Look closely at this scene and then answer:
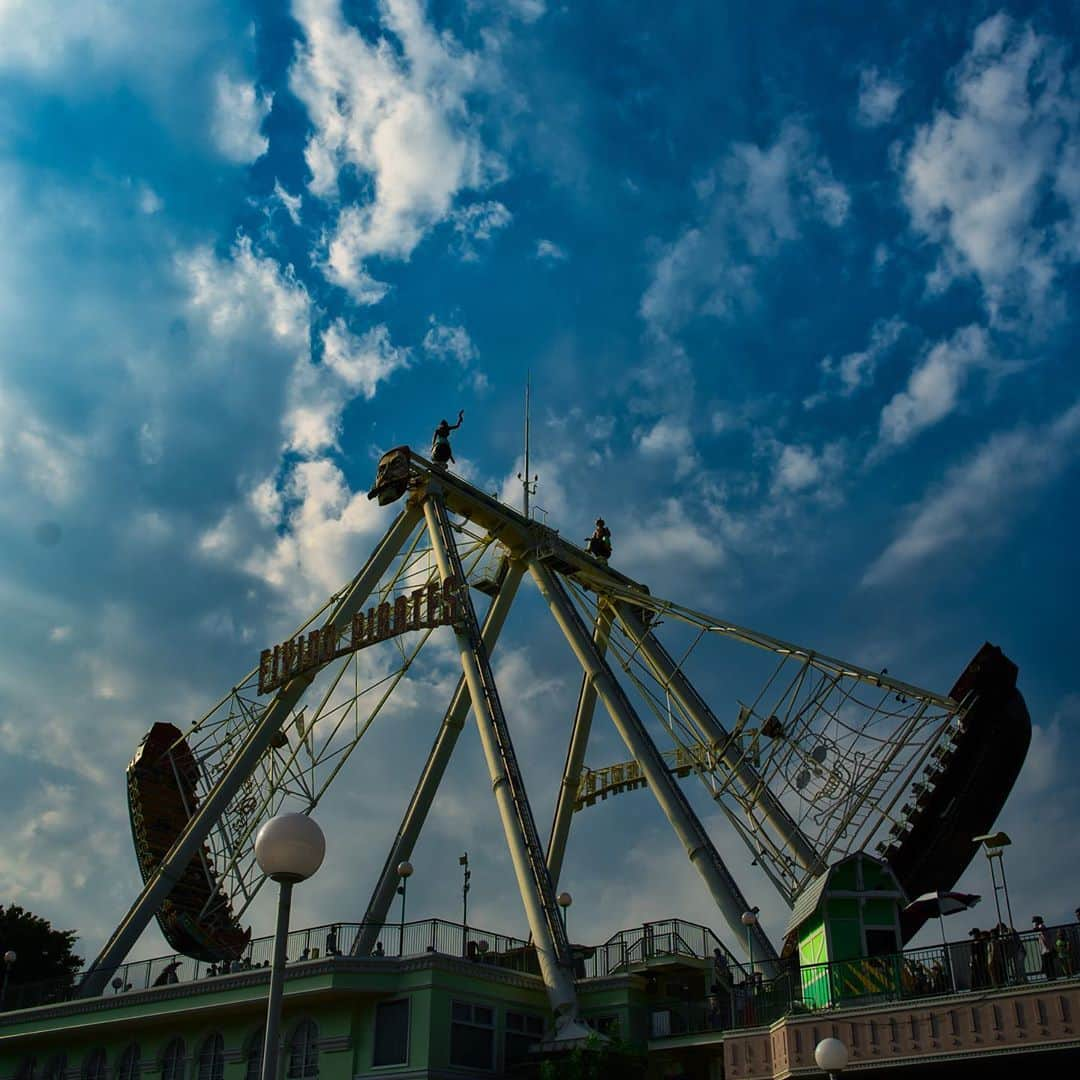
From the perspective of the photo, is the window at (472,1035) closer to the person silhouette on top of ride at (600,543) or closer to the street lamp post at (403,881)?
the street lamp post at (403,881)

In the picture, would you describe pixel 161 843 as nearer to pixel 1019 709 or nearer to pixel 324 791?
pixel 324 791

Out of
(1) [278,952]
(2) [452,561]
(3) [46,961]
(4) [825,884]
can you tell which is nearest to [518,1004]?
(4) [825,884]

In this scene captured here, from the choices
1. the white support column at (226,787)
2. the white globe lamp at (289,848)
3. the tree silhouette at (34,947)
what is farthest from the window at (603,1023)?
the tree silhouette at (34,947)

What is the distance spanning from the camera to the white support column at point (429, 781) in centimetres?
4159

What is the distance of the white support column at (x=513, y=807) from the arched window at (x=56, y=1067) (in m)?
15.0

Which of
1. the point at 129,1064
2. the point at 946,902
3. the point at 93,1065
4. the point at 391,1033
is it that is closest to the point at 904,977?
the point at 946,902

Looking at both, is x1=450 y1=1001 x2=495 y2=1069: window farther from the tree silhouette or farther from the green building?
the tree silhouette

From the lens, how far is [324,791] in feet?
146

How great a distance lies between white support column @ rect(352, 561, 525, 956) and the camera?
1638 inches

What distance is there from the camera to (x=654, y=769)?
39031 mm

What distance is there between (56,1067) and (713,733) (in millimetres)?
23422

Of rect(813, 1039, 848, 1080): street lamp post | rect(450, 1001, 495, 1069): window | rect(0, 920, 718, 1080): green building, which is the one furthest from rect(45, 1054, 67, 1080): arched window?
→ rect(813, 1039, 848, 1080): street lamp post

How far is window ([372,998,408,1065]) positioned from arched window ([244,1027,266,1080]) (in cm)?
357

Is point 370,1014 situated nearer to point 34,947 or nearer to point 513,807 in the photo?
point 513,807
